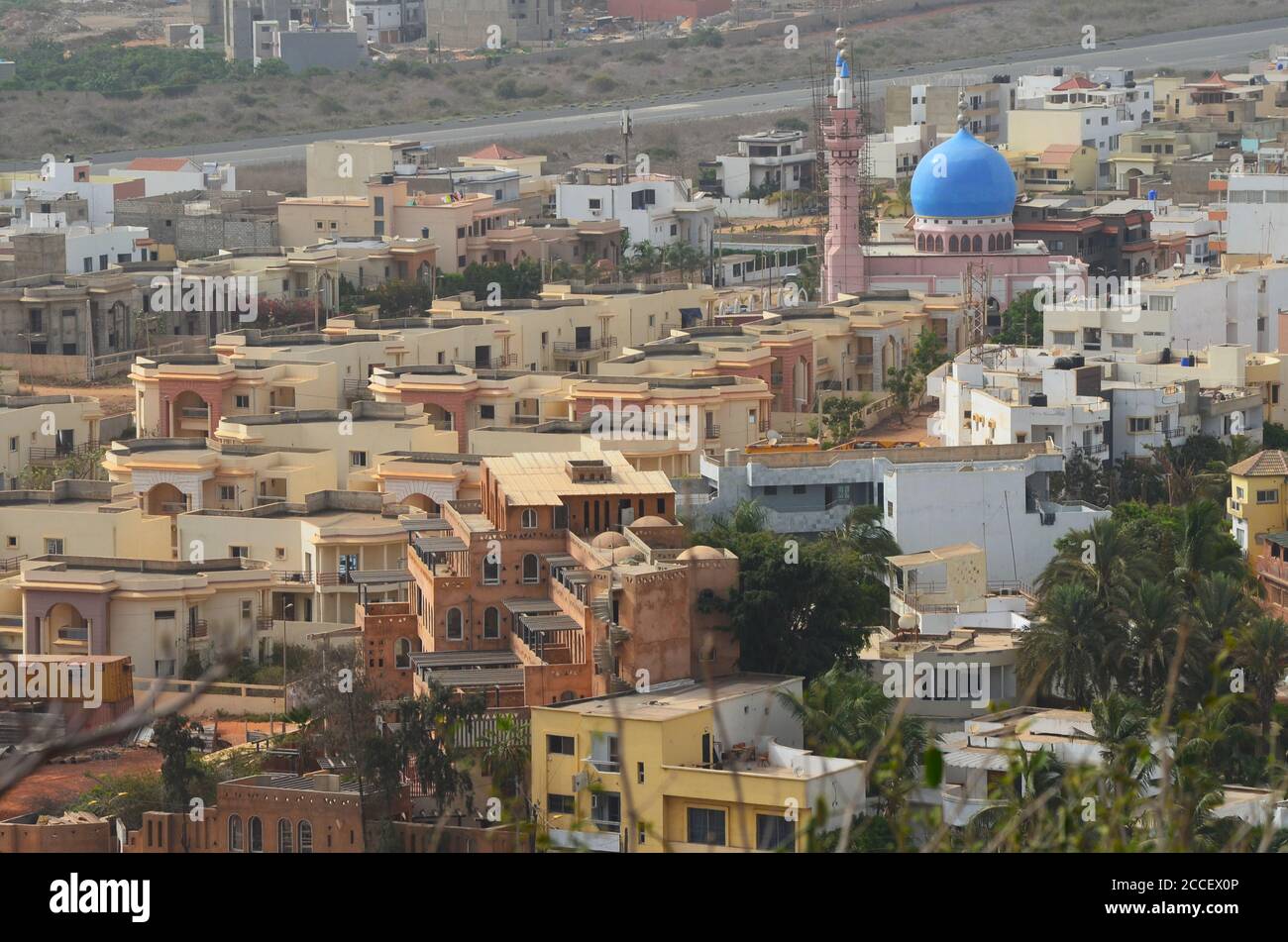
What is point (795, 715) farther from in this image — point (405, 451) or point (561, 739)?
point (405, 451)

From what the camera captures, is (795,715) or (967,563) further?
(967,563)

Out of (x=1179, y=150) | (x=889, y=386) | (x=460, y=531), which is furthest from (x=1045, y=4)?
(x=460, y=531)

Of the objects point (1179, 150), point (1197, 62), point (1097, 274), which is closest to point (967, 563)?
point (1097, 274)

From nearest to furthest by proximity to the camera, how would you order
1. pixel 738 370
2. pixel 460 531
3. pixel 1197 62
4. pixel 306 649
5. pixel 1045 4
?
pixel 460 531, pixel 306 649, pixel 738 370, pixel 1197 62, pixel 1045 4

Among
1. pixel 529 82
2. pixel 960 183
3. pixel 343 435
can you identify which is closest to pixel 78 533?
pixel 343 435

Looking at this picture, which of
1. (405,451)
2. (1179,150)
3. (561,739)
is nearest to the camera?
(561,739)

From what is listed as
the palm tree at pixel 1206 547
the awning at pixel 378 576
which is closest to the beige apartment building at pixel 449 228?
the awning at pixel 378 576

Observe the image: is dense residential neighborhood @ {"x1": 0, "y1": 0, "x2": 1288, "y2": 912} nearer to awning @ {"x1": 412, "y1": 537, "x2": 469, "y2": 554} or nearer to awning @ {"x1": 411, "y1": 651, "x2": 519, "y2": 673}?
awning @ {"x1": 412, "y1": 537, "x2": 469, "y2": 554}

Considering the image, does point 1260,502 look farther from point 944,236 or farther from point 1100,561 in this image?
point 944,236
